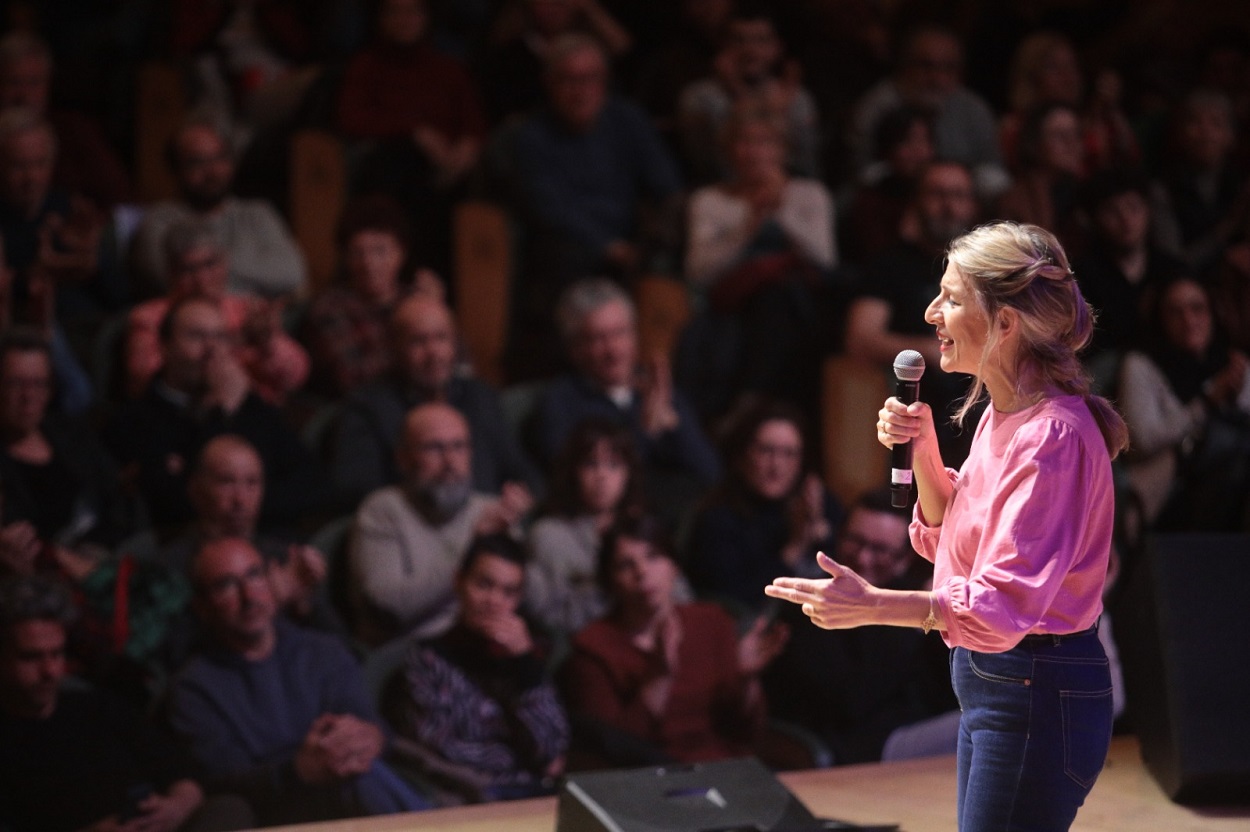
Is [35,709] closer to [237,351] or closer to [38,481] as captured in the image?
[38,481]

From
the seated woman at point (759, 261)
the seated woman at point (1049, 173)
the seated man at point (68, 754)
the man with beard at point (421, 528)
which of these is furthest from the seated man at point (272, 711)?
the seated woman at point (1049, 173)

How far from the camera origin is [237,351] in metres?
3.59

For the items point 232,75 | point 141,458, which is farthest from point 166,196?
point 141,458

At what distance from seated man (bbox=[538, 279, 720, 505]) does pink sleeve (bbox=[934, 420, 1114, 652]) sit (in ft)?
6.90

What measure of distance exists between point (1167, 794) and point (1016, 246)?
66.9 inches

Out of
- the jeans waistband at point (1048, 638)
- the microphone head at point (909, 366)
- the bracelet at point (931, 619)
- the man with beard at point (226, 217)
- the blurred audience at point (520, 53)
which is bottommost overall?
the jeans waistband at point (1048, 638)

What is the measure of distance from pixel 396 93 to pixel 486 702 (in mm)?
1802

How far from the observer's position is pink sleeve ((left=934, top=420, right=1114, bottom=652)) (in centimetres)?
162

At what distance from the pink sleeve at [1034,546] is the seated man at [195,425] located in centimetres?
209

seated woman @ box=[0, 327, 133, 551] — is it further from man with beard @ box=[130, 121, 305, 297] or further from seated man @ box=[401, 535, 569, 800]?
seated man @ box=[401, 535, 569, 800]

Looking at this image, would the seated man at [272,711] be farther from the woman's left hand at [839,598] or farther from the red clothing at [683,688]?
the woman's left hand at [839,598]

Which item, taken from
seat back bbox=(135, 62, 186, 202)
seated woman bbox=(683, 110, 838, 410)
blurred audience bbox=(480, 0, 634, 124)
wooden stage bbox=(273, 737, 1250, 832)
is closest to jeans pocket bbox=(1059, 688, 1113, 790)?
wooden stage bbox=(273, 737, 1250, 832)

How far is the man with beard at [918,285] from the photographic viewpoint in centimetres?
390

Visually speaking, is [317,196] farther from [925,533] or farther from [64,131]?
[925,533]
